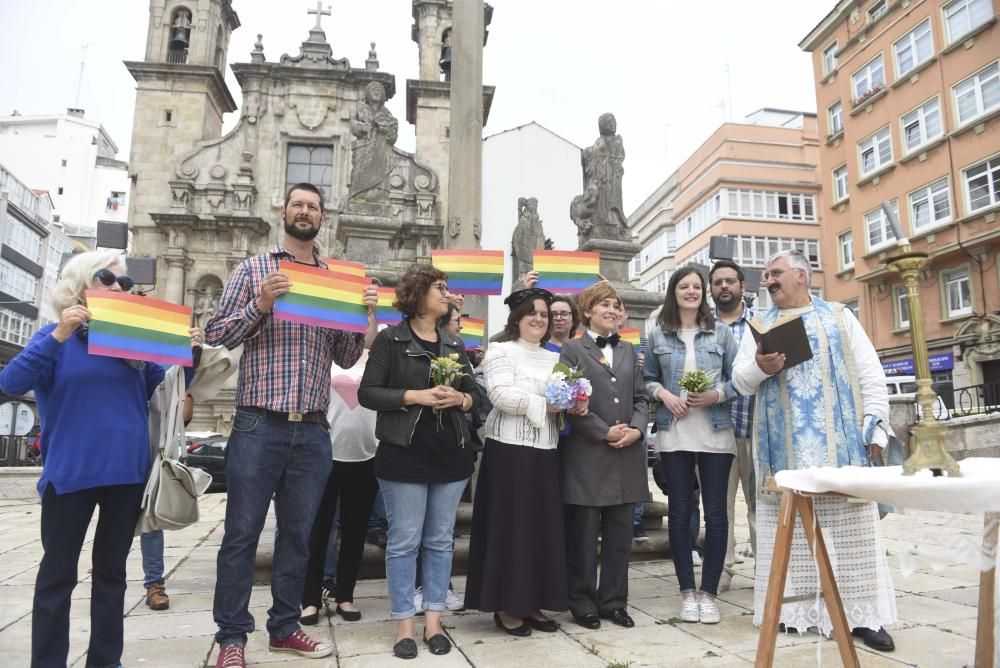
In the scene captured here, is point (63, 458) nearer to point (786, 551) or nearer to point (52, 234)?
point (786, 551)

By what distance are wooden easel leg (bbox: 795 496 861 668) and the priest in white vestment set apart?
25.0 inches

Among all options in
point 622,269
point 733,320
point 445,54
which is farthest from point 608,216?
point 445,54

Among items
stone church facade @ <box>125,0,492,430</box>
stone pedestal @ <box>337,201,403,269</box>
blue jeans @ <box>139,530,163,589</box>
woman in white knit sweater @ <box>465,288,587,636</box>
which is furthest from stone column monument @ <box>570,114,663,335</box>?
stone church facade @ <box>125,0,492,430</box>

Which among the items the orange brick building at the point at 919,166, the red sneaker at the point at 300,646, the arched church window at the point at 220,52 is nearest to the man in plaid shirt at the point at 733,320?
the red sneaker at the point at 300,646

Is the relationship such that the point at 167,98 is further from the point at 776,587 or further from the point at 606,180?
the point at 776,587

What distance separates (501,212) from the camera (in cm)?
2658

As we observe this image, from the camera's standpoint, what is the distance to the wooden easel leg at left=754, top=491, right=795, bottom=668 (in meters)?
2.49

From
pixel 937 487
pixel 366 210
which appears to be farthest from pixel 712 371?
pixel 366 210

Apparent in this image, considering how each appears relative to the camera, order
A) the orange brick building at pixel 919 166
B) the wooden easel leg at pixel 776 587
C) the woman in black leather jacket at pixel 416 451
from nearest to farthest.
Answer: the wooden easel leg at pixel 776 587 → the woman in black leather jacket at pixel 416 451 → the orange brick building at pixel 919 166

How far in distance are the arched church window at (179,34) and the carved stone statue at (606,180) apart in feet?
77.9

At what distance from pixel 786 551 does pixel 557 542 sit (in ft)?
4.62

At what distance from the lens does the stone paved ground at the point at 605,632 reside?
314cm

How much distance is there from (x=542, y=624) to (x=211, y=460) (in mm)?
11370

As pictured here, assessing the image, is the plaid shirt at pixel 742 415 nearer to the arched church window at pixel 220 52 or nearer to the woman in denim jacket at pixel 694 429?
the woman in denim jacket at pixel 694 429
